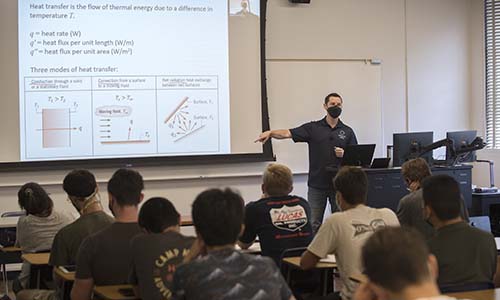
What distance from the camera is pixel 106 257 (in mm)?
2912

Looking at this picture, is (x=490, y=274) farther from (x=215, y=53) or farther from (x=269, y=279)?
(x=215, y=53)

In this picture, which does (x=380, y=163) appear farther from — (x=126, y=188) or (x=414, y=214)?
(x=126, y=188)

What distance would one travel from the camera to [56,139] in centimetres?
652

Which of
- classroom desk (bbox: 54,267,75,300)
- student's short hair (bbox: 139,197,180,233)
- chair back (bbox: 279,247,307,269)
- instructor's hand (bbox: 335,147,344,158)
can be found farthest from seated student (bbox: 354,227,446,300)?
instructor's hand (bbox: 335,147,344,158)

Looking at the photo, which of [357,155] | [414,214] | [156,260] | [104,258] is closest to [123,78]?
[357,155]

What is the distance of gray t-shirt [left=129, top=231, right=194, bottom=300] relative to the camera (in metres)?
2.58

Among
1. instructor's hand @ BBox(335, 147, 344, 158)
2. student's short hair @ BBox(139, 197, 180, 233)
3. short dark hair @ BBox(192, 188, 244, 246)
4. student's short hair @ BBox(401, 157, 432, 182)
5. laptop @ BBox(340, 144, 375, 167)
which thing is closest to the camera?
short dark hair @ BBox(192, 188, 244, 246)

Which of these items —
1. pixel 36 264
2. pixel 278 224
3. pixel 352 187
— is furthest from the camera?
pixel 278 224

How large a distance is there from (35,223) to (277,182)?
1496 mm

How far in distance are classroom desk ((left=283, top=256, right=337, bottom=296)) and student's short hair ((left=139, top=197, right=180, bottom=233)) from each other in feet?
2.88

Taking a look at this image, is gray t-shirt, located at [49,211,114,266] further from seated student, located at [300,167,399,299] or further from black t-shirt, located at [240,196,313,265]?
seated student, located at [300,167,399,299]

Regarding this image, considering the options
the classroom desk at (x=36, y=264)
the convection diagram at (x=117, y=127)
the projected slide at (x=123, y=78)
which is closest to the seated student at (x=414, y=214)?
the classroom desk at (x=36, y=264)

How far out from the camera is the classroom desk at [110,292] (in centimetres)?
264

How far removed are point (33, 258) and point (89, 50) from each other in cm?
330
